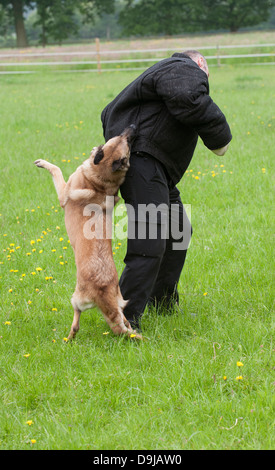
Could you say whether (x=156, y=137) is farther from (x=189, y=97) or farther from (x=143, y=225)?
(x=143, y=225)

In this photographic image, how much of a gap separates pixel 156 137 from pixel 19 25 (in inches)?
2013

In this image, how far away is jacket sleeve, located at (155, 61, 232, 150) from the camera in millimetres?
3381

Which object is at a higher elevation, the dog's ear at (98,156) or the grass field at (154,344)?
the dog's ear at (98,156)

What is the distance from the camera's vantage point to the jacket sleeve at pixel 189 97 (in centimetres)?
338

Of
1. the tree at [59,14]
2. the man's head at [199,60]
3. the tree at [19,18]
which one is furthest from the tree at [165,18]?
the man's head at [199,60]

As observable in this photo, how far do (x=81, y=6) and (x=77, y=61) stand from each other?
28.7 m

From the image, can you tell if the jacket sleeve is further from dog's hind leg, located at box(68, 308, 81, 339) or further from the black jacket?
dog's hind leg, located at box(68, 308, 81, 339)

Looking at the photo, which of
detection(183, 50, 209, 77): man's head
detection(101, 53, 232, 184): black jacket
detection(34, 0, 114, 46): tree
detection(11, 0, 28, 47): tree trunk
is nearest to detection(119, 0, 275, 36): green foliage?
detection(34, 0, 114, 46): tree

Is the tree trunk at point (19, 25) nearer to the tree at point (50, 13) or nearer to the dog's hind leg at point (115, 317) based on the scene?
the tree at point (50, 13)

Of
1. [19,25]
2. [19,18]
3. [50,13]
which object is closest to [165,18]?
[50,13]

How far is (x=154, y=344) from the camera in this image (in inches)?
146

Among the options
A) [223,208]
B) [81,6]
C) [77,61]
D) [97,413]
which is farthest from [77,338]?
[81,6]

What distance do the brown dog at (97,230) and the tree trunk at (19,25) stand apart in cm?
4939
